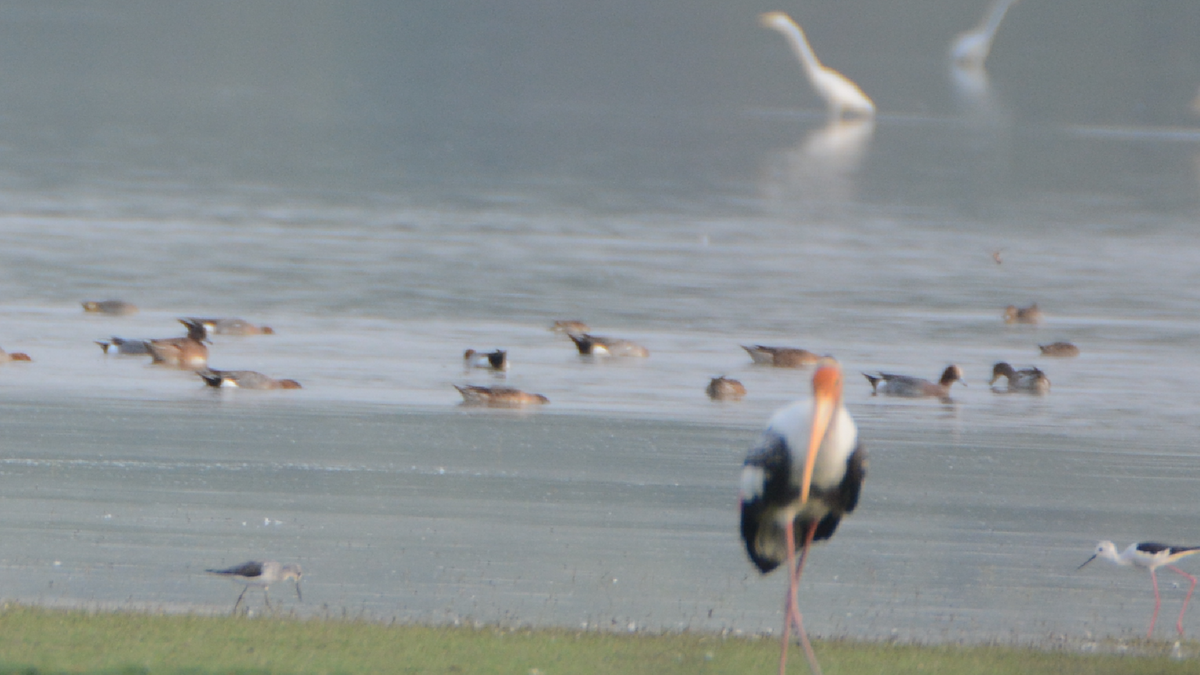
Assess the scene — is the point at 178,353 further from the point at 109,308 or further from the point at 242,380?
the point at 109,308

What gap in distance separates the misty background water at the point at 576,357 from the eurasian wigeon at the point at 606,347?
0.21 m

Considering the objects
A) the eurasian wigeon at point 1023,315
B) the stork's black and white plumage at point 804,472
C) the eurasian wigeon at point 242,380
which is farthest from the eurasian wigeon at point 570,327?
the stork's black and white plumage at point 804,472

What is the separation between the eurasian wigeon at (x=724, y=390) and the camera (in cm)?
1656

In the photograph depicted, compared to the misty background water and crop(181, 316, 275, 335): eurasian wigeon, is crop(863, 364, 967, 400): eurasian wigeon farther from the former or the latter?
crop(181, 316, 275, 335): eurasian wigeon

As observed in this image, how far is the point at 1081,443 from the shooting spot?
15.1m

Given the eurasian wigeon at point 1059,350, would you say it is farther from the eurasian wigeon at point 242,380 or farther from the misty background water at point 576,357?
the eurasian wigeon at point 242,380

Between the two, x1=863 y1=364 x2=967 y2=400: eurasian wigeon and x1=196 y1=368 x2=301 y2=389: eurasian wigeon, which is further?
x1=863 y1=364 x2=967 y2=400: eurasian wigeon

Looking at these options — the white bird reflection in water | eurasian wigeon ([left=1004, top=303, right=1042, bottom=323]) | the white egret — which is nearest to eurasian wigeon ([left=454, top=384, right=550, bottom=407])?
eurasian wigeon ([left=1004, top=303, right=1042, bottom=323])

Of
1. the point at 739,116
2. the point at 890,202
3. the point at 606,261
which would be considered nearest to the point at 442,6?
the point at 739,116

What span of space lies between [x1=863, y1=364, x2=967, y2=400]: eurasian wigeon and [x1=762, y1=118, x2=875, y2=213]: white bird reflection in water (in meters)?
19.7

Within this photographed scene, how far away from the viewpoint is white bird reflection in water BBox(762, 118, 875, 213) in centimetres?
3906

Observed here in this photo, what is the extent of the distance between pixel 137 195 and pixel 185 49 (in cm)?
6249

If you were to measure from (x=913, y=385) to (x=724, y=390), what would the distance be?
6.13 feet

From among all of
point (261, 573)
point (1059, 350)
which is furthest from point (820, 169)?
point (261, 573)
